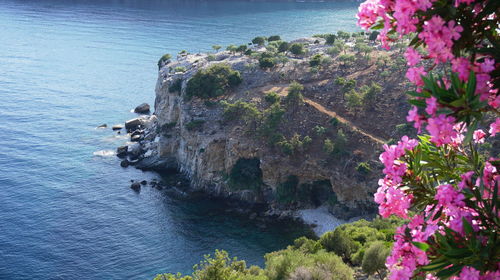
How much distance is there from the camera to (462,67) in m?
5.83

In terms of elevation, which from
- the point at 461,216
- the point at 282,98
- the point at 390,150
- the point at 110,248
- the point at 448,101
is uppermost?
the point at 448,101

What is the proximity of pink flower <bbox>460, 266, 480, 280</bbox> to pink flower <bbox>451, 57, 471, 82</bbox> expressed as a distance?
220 centimetres

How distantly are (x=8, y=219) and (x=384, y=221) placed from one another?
143ft

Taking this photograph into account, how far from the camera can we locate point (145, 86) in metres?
110

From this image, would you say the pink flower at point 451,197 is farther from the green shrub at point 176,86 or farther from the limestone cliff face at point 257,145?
the green shrub at point 176,86

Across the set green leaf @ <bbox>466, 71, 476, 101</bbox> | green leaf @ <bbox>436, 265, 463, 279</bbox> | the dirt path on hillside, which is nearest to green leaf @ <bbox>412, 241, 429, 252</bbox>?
green leaf @ <bbox>436, 265, 463, 279</bbox>

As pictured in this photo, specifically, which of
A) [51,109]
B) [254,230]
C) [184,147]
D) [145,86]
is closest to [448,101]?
[254,230]

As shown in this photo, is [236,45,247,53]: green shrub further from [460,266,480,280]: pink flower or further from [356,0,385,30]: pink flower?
[460,266,480,280]: pink flower

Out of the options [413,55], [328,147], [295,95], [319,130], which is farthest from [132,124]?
[413,55]

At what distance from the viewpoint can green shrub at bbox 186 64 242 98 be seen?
7656 centimetres

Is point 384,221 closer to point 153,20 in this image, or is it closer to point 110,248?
point 110,248

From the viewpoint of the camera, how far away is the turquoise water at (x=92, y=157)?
5422 centimetres

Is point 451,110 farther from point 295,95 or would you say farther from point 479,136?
point 295,95

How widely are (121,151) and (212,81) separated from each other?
Answer: 18301 mm
